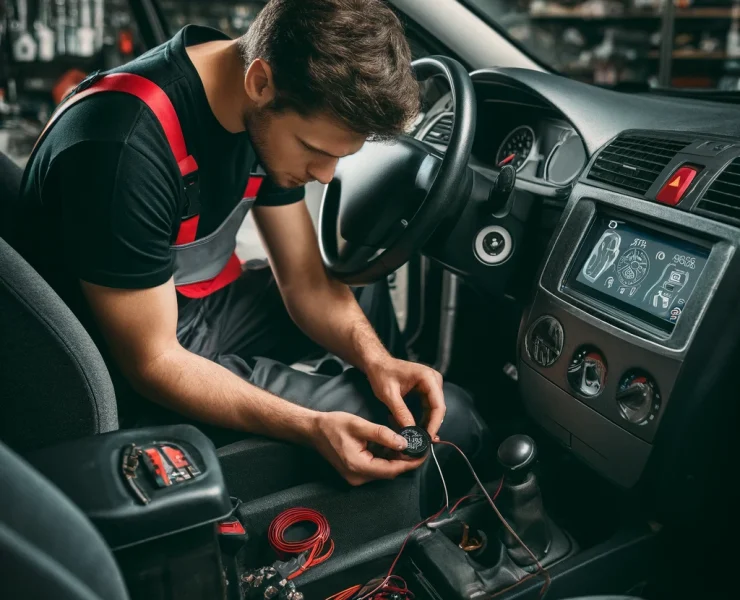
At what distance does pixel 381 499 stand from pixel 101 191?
1.92 ft

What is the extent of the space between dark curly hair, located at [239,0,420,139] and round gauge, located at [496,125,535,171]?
369 mm

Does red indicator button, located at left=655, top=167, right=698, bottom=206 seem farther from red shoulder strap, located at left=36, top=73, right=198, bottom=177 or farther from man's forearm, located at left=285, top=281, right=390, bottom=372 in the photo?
red shoulder strap, located at left=36, top=73, right=198, bottom=177

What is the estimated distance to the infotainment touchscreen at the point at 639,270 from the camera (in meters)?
0.93

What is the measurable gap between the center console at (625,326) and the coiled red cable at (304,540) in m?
0.38

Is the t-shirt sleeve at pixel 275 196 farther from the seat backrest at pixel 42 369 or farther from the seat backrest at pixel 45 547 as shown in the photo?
the seat backrest at pixel 45 547

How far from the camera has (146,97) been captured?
102cm

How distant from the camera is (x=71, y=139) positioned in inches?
38.7

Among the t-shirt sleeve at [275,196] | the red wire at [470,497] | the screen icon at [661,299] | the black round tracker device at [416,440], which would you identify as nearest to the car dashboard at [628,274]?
the screen icon at [661,299]

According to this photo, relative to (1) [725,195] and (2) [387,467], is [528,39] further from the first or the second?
(2) [387,467]

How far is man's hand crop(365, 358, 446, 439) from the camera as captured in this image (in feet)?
3.62

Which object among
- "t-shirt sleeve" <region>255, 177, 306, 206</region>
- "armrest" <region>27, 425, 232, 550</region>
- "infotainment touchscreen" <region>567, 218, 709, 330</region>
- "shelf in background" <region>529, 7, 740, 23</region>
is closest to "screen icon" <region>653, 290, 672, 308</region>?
"infotainment touchscreen" <region>567, 218, 709, 330</region>

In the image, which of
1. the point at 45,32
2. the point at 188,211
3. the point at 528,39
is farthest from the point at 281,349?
the point at 528,39

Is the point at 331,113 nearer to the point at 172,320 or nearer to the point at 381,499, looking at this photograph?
the point at 172,320

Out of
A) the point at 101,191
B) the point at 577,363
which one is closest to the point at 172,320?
the point at 101,191
